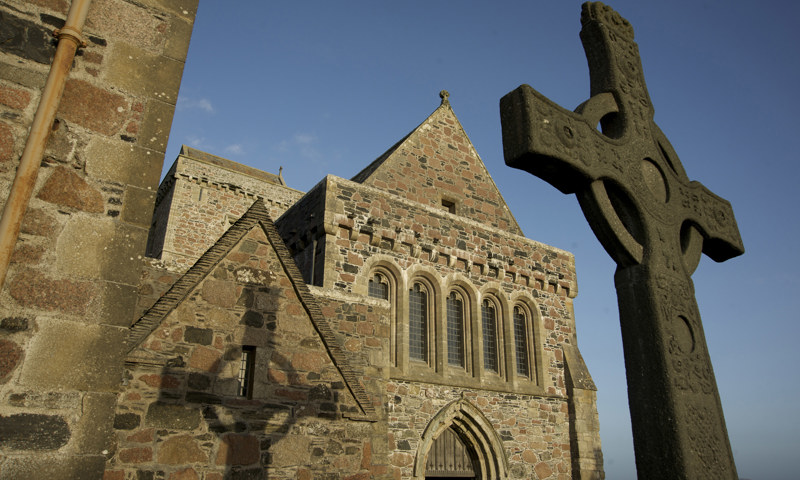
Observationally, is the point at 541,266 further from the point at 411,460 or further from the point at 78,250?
the point at 78,250

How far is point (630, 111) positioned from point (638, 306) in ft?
4.70

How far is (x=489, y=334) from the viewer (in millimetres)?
14453

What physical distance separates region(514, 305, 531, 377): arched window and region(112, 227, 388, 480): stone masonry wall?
26.9 feet

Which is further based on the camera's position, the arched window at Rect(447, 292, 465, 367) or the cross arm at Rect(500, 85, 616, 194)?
the arched window at Rect(447, 292, 465, 367)

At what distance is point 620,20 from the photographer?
437 cm

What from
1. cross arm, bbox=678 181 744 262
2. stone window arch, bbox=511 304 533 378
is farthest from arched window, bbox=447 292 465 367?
cross arm, bbox=678 181 744 262

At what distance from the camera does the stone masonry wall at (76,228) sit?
9.27 ft

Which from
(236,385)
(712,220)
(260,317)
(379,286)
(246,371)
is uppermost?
(379,286)

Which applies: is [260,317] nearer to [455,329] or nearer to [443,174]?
[455,329]

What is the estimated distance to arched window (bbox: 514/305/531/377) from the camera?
1470 centimetres

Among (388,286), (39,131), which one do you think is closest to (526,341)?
(388,286)

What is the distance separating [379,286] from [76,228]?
9.88 meters

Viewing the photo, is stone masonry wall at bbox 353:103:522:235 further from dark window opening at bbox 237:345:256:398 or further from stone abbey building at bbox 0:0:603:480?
dark window opening at bbox 237:345:256:398

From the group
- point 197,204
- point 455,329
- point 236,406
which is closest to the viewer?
point 236,406
